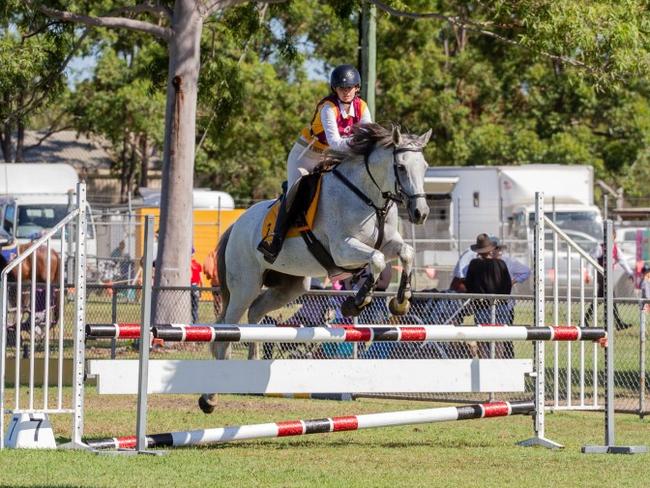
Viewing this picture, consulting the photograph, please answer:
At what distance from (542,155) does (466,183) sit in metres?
11.1

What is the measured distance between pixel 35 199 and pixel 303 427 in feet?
68.8

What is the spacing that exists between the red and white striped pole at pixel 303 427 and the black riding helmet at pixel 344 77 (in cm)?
261

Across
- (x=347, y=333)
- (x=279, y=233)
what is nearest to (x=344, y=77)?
(x=279, y=233)

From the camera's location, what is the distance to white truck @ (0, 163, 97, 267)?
2693 centimetres

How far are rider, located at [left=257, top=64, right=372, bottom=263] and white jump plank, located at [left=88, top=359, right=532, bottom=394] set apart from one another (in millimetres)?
1348

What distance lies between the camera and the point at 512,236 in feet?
94.9

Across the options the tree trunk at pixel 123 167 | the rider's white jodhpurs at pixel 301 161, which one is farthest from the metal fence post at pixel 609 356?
the tree trunk at pixel 123 167

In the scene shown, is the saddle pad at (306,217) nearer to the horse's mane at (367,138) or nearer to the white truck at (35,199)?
the horse's mane at (367,138)

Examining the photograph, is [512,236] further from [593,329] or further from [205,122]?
[593,329]

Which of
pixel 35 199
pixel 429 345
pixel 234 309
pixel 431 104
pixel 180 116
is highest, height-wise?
pixel 431 104

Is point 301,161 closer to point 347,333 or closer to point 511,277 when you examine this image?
point 347,333

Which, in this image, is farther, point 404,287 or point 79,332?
point 404,287

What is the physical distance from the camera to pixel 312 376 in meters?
9.07

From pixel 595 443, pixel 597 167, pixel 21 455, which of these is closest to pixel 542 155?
pixel 597 167
